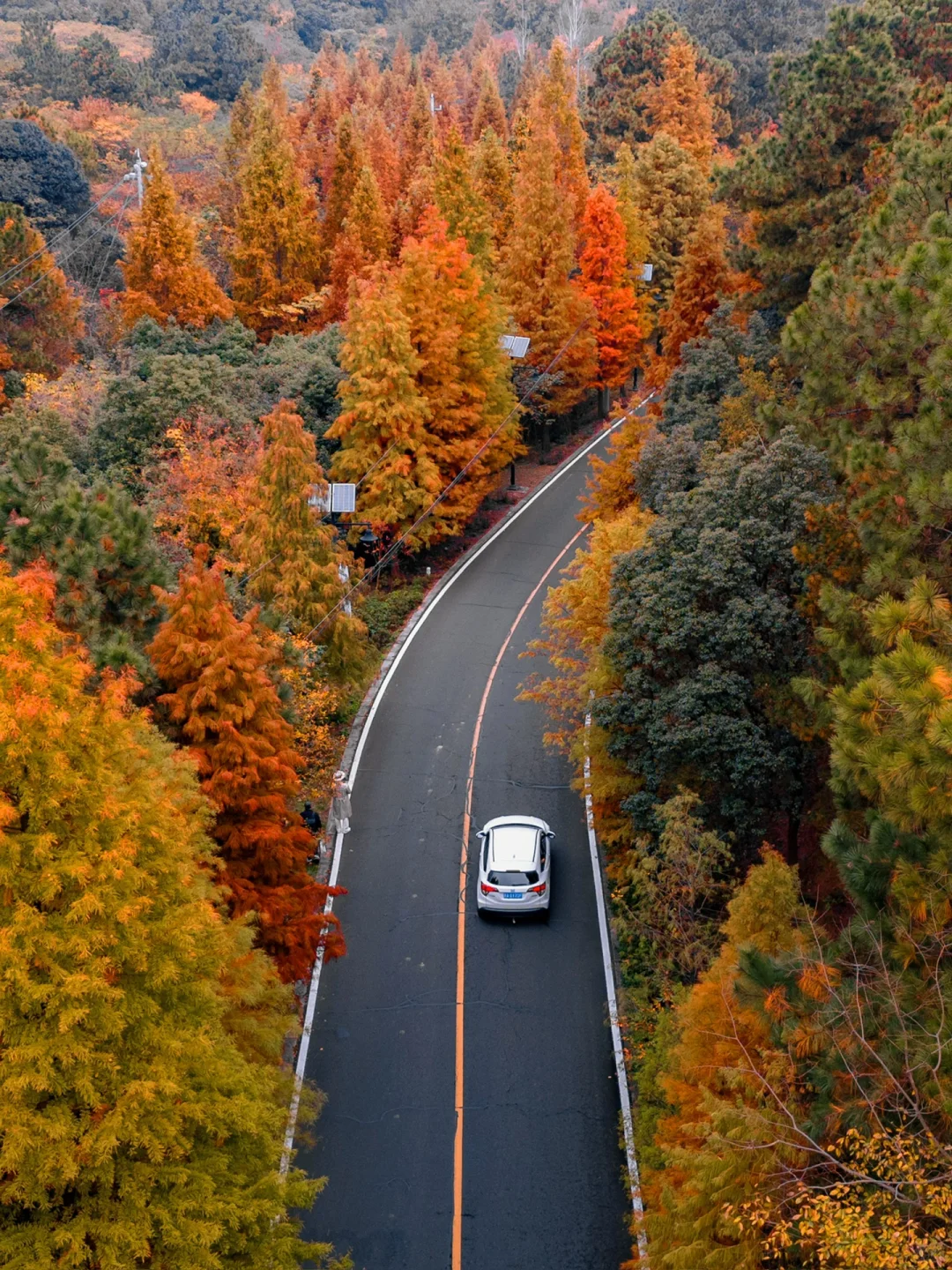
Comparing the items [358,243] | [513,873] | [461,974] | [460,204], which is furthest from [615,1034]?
[358,243]

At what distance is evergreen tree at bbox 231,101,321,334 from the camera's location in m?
48.5

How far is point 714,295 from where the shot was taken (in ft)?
128

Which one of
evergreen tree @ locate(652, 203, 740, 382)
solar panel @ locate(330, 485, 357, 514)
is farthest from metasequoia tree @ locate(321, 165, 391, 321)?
solar panel @ locate(330, 485, 357, 514)

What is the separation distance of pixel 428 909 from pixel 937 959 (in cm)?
1363

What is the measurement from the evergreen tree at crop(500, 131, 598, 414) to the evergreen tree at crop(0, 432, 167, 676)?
26.6 metres

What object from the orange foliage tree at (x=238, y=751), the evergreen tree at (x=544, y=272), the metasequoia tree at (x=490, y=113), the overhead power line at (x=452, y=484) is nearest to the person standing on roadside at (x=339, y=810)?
the overhead power line at (x=452, y=484)

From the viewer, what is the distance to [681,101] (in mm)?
65750

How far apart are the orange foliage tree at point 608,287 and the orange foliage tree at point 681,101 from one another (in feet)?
64.9

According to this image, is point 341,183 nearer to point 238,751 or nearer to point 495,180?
point 495,180

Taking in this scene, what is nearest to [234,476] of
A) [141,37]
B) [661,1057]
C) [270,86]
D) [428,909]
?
[428,909]

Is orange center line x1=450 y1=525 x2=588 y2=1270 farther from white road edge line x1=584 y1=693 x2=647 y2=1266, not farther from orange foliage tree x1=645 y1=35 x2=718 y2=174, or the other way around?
orange foliage tree x1=645 y1=35 x2=718 y2=174

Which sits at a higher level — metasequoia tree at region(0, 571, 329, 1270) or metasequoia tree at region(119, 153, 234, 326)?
metasequoia tree at region(119, 153, 234, 326)

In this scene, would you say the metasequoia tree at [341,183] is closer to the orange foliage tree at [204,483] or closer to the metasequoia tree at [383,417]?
the metasequoia tree at [383,417]

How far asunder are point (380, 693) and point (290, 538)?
578 centimetres
